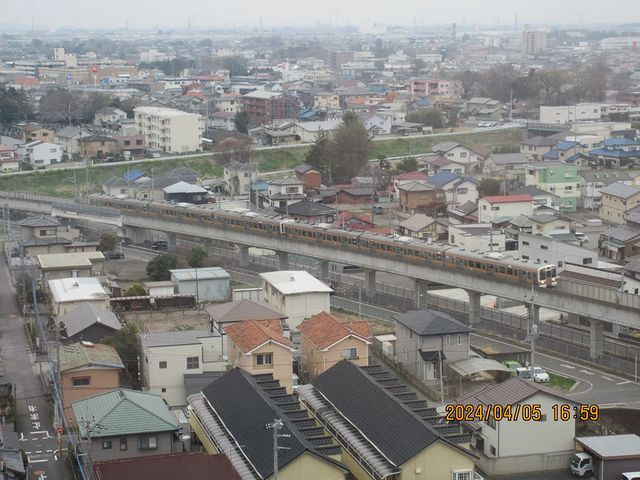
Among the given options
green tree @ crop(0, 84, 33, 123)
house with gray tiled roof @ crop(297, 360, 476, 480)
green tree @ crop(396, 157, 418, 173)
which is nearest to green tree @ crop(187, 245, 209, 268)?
house with gray tiled roof @ crop(297, 360, 476, 480)

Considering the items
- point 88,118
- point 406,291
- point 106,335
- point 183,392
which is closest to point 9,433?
point 183,392

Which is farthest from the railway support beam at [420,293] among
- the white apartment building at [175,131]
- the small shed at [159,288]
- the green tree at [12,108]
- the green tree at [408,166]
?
the green tree at [12,108]

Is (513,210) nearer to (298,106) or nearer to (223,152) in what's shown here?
(223,152)

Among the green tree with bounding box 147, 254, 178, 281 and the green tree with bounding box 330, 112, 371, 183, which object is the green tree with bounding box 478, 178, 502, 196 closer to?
the green tree with bounding box 330, 112, 371, 183

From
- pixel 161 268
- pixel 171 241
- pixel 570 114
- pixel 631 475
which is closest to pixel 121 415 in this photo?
pixel 631 475

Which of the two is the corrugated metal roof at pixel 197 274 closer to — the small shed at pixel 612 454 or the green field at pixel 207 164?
the small shed at pixel 612 454

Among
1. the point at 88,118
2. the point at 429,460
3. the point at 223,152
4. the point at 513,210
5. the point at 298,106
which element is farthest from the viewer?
the point at 298,106
